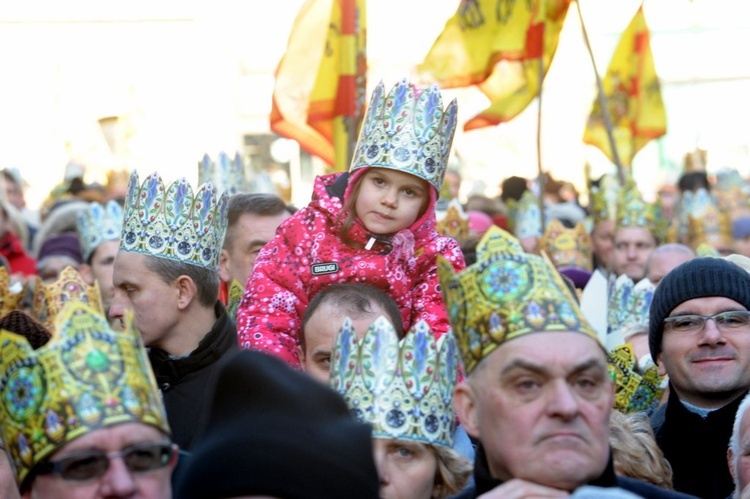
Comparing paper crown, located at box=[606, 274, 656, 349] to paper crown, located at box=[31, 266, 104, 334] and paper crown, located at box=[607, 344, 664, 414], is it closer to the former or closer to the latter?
paper crown, located at box=[607, 344, 664, 414]

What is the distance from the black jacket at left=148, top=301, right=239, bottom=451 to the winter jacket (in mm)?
146

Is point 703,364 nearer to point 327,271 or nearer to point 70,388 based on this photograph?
point 327,271

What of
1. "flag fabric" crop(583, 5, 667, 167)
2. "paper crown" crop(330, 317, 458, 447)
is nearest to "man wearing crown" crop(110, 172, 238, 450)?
"paper crown" crop(330, 317, 458, 447)

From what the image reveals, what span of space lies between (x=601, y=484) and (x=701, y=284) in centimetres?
233

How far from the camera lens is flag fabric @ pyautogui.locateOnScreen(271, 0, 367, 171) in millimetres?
10445

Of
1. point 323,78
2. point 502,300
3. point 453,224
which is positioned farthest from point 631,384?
point 323,78

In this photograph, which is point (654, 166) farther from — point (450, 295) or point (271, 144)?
point (450, 295)

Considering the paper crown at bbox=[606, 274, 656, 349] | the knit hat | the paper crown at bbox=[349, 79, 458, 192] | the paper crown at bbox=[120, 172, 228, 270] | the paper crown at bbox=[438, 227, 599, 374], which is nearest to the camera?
the knit hat

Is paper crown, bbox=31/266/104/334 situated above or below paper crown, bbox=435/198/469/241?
below

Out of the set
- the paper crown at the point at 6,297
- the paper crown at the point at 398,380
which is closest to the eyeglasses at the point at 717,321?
the paper crown at the point at 398,380

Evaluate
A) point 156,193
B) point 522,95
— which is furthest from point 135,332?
point 522,95

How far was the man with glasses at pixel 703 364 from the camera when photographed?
6.01 m

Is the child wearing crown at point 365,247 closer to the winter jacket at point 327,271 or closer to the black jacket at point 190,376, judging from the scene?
the winter jacket at point 327,271

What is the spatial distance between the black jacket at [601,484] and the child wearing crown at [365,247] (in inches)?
68.2
